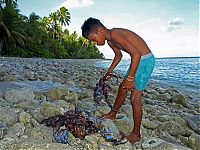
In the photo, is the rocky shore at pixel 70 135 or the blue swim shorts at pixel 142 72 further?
the blue swim shorts at pixel 142 72

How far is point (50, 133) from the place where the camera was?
106 inches

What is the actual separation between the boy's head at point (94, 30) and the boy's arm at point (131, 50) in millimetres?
122

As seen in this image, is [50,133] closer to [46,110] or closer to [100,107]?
[46,110]

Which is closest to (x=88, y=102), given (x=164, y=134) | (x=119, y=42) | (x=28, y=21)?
(x=164, y=134)

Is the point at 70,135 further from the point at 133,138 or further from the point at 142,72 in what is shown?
the point at 142,72

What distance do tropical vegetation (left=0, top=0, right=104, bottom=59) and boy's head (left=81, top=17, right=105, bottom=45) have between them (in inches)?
506

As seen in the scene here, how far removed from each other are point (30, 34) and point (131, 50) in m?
29.8

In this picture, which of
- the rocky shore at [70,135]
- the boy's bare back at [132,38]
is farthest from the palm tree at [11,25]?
the boy's bare back at [132,38]

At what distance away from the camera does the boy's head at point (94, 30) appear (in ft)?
9.10

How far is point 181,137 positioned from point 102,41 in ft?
4.70

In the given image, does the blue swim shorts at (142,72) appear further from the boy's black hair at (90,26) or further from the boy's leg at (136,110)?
the boy's black hair at (90,26)

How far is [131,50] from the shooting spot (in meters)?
2.66

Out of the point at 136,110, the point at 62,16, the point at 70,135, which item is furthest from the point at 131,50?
the point at 62,16

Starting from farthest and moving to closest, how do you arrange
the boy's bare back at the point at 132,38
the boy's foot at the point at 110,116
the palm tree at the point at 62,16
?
the palm tree at the point at 62,16 < the boy's foot at the point at 110,116 < the boy's bare back at the point at 132,38
